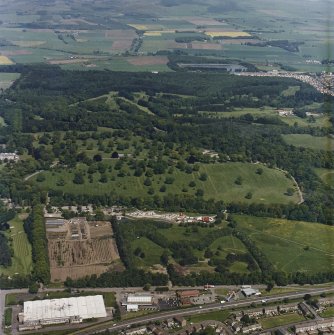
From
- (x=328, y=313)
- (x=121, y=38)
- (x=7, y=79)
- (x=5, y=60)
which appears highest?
(x=5, y=60)

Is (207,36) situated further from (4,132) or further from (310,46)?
(4,132)

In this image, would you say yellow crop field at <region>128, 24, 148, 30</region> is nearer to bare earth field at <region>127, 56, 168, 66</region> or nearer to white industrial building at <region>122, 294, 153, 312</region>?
bare earth field at <region>127, 56, 168, 66</region>

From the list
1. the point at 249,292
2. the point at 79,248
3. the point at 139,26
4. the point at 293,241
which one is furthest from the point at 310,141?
the point at 139,26

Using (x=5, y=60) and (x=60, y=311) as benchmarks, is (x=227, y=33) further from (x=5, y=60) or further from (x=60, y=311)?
(x=60, y=311)

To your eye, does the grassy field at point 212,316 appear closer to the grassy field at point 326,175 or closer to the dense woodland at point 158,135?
the dense woodland at point 158,135

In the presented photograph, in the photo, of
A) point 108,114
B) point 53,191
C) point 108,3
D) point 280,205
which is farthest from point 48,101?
point 108,3
